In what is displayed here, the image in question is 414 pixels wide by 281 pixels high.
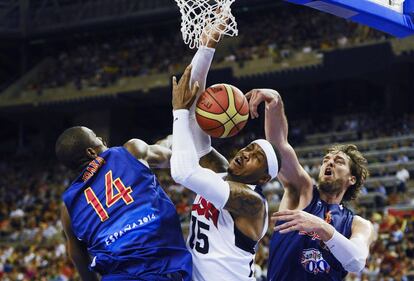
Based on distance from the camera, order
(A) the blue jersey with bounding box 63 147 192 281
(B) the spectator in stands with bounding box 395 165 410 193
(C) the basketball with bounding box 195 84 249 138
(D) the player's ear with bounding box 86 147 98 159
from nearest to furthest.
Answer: (A) the blue jersey with bounding box 63 147 192 281, (C) the basketball with bounding box 195 84 249 138, (D) the player's ear with bounding box 86 147 98 159, (B) the spectator in stands with bounding box 395 165 410 193

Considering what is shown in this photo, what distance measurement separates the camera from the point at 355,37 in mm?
22234

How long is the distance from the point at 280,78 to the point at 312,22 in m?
2.60

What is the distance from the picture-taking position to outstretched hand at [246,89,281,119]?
15.1 ft

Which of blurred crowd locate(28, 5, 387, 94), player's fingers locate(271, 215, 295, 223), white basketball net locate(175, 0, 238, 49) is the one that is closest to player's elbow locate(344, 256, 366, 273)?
player's fingers locate(271, 215, 295, 223)

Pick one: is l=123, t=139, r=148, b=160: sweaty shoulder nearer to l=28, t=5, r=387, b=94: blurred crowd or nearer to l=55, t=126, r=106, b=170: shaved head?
l=55, t=126, r=106, b=170: shaved head

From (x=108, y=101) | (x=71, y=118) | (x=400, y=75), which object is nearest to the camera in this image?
(x=400, y=75)

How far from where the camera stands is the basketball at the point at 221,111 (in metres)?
4.24

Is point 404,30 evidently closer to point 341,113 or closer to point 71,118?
point 341,113

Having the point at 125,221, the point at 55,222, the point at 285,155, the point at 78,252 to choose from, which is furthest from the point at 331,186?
the point at 55,222

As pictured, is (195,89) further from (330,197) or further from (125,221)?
(330,197)

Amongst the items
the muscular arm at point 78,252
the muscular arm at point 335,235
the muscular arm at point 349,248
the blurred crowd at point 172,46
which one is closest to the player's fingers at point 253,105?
the muscular arm at point 335,235

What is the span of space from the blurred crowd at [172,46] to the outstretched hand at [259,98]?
1743 centimetres

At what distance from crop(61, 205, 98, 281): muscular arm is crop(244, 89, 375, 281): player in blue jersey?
124cm

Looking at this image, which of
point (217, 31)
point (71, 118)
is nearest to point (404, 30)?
point (217, 31)
